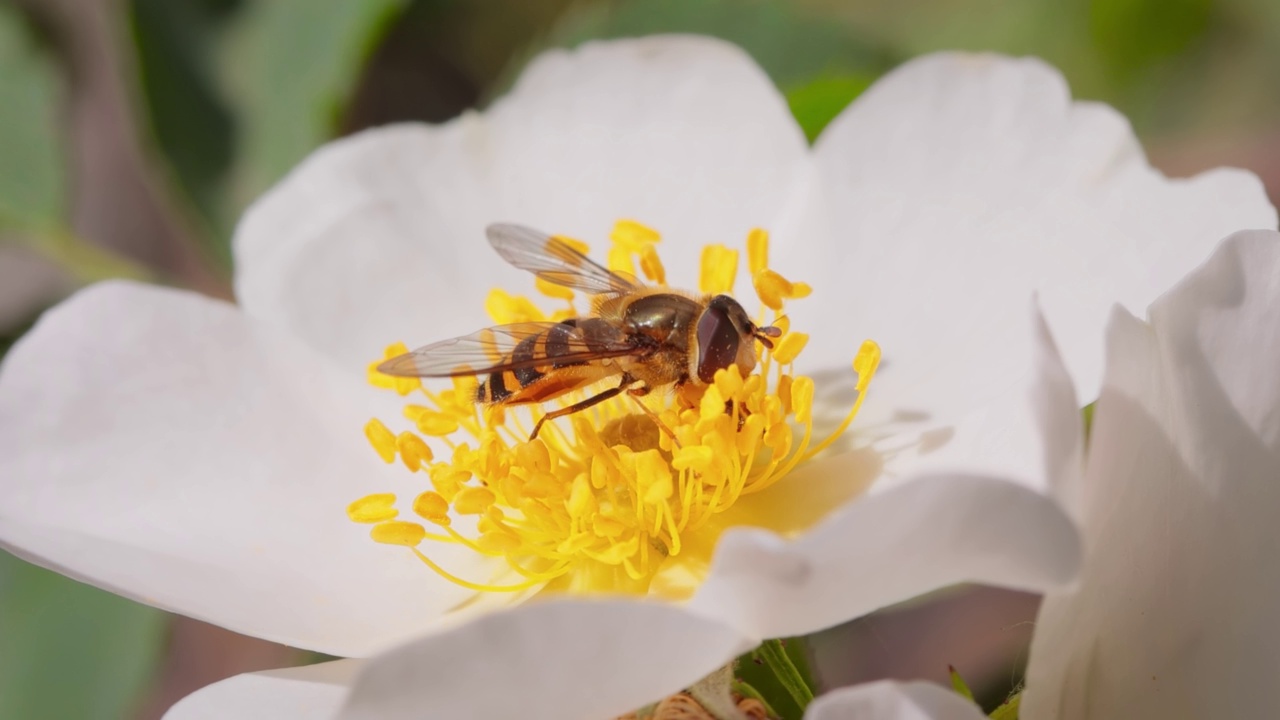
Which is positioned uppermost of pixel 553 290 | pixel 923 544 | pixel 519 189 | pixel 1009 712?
pixel 519 189

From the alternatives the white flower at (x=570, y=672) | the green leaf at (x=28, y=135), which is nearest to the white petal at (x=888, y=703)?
the white flower at (x=570, y=672)

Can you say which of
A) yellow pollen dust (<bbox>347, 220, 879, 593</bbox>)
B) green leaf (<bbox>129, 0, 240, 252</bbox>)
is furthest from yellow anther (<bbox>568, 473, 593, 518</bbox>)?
green leaf (<bbox>129, 0, 240, 252</bbox>)

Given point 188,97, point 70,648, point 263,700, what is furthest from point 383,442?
point 188,97

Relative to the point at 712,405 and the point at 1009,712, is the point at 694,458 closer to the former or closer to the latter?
the point at 712,405

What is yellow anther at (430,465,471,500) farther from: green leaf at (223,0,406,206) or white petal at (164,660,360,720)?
green leaf at (223,0,406,206)

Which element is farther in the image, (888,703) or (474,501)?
(474,501)

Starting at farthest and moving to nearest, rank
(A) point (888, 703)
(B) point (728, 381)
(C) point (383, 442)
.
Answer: (C) point (383, 442), (B) point (728, 381), (A) point (888, 703)

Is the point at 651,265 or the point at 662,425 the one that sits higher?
the point at 651,265
